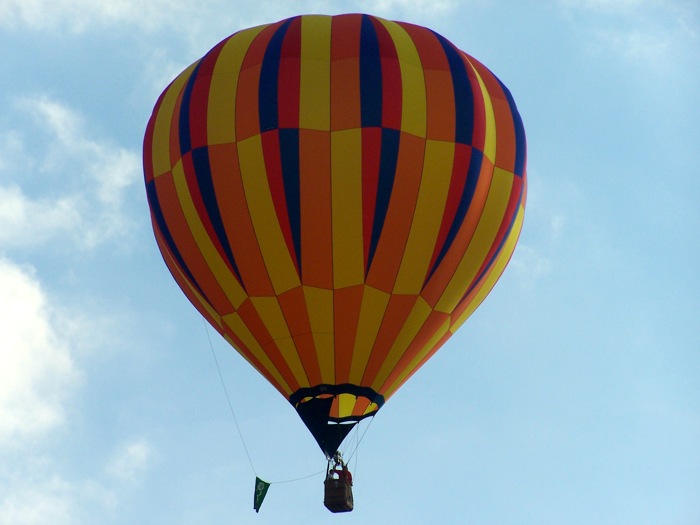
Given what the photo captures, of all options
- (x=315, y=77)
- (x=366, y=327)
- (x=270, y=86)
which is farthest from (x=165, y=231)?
(x=366, y=327)

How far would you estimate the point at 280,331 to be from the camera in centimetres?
2033

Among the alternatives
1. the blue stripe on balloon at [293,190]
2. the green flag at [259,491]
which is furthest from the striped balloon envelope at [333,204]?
the green flag at [259,491]

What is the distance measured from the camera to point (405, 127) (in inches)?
800

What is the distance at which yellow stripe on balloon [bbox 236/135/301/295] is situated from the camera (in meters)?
20.1

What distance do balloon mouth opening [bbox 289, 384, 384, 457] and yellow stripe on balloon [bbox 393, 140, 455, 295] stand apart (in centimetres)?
133

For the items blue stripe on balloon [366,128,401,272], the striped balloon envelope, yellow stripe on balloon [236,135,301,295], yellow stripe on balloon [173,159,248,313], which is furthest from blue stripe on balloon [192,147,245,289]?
blue stripe on balloon [366,128,401,272]

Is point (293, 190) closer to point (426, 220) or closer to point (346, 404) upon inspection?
point (426, 220)

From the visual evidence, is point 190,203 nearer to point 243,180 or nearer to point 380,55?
point 243,180

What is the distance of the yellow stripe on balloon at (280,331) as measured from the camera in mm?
20281

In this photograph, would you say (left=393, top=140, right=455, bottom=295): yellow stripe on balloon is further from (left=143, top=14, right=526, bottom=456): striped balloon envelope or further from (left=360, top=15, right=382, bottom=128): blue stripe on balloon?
(left=360, top=15, right=382, bottom=128): blue stripe on balloon

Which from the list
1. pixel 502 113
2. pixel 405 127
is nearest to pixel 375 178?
pixel 405 127

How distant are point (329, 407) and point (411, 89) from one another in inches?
155

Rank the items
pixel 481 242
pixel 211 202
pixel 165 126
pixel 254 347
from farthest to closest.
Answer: pixel 165 126, pixel 481 242, pixel 254 347, pixel 211 202

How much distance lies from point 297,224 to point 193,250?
147 centimetres
